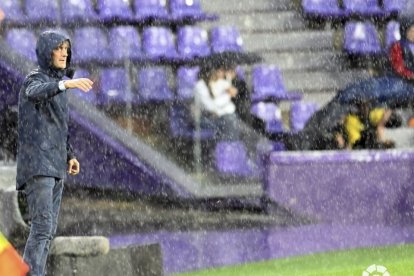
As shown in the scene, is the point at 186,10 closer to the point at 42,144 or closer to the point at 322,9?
the point at 322,9

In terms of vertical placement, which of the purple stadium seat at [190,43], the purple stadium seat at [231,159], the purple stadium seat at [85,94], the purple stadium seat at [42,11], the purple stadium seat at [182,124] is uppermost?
the purple stadium seat at [42,11]

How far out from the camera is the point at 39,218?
479cm

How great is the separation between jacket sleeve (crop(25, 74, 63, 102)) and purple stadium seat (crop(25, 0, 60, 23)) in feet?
24.2

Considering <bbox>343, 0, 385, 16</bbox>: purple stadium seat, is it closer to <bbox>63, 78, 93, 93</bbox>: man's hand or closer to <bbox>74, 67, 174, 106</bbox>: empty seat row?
<bbox>74, 67, 174, 106</bbox>: empty seat row

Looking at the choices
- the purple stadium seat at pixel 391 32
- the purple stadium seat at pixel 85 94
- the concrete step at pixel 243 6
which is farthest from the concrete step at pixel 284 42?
the purple stadium seat at pixel 85 94

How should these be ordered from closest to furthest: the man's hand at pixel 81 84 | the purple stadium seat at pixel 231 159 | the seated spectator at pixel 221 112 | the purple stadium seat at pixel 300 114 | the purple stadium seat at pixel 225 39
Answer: the man's hand at pixel 81 84
the purple stadium seat at pixel 231 159
the seated spectator at pixel 221 112
the purple stadium seat at pixel 300 114
the purple stadium seat at pixel 225 39

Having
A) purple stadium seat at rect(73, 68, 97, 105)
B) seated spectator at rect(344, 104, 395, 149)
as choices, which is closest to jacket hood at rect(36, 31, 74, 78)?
seated spectator at rect(344, 104, 395, 149)

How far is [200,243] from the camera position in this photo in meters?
8.30

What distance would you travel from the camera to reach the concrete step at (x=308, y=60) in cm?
1245

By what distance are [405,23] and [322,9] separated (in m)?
0.94

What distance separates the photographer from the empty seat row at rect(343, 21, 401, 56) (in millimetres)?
12516

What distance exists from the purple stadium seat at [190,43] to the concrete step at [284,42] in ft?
1.73

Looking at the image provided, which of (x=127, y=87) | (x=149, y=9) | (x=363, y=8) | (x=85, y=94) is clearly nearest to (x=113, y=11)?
(x=149, y=9)

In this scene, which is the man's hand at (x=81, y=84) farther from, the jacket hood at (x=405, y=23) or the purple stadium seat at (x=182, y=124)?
the jacket hood at (x=405, y=23)
